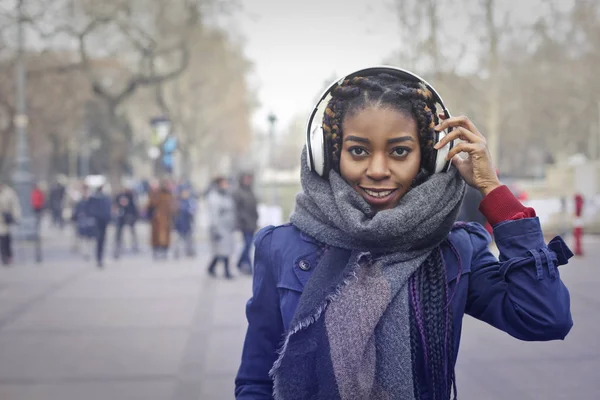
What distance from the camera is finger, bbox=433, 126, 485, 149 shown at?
1.66m

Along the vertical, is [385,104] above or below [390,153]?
above

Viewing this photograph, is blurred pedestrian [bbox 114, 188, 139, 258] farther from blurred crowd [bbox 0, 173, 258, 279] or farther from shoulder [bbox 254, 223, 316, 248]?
shoulder [bbox 254, 223, 316, 248]

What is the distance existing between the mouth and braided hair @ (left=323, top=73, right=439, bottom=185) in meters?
0.09

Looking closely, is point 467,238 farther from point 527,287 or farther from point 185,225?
point 185,225

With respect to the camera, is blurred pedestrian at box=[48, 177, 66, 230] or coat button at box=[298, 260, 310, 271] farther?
blurred pedestrian at box=[48, 177, 66, 230]

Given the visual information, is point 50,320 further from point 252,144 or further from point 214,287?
point 252,144

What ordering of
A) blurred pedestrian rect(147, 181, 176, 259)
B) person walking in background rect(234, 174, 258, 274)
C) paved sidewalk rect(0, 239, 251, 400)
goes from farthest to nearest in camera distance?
1. blurred pedestrian rect(147, 181, 176, 259)
2. person walking in background rect(234, 174, 258, 274)
3. paved sidewalk rect(0, 239, 251, 400)

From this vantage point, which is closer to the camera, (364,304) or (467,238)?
(364,304)

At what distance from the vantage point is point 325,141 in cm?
176

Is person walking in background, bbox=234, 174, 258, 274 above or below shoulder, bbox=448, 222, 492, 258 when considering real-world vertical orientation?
below

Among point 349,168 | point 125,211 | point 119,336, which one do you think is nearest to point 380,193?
point 349,168

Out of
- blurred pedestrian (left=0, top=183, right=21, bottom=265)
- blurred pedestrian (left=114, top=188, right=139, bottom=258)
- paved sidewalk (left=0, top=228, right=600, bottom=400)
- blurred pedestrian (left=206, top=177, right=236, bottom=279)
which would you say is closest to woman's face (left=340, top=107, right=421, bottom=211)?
paved sidewalk (left=0, top=228, right=600, bottom=400)

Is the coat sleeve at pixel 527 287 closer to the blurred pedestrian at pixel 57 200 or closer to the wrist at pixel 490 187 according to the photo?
the wrist at pixel 490 187

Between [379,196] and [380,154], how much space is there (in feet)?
0.37
